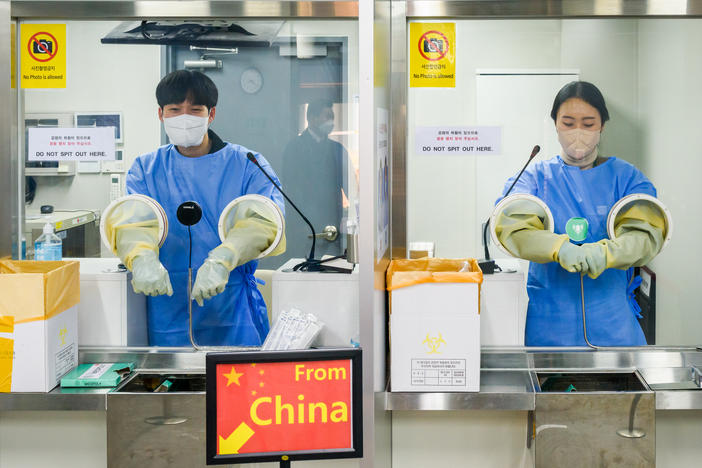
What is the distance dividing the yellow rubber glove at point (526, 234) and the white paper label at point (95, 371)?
4.20ft

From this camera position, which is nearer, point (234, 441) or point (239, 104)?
point (234, 441)

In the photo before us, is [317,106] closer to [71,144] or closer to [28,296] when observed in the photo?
[71,144]

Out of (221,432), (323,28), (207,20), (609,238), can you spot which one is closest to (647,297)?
(609,238)

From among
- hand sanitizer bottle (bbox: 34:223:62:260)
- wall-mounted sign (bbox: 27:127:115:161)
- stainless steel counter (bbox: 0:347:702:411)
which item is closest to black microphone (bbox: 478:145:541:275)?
stainless steel counter (bbox: 0:347:702:411)

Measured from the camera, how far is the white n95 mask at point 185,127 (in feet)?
7.83

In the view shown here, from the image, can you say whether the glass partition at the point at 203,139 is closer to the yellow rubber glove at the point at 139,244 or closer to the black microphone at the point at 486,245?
the yellow rubber glove at the point at 139,244

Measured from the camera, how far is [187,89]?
238 cm

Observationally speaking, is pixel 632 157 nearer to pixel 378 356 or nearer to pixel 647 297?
pixel 647 297

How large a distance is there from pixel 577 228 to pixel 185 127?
4.13 feet

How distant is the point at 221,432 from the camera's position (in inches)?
60.3

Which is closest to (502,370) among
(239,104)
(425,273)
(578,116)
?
(425,273)

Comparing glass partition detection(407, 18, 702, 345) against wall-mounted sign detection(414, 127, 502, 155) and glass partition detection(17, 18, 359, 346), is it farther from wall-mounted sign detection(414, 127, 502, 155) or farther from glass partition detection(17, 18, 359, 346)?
glass partition detection(17, 18, 359, 346)

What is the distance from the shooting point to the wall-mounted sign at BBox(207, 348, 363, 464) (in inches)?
60.4

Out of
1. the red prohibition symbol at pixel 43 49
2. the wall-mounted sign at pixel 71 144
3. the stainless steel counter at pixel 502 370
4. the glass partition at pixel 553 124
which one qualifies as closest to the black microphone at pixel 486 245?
the glass partition at pixel 553 124
